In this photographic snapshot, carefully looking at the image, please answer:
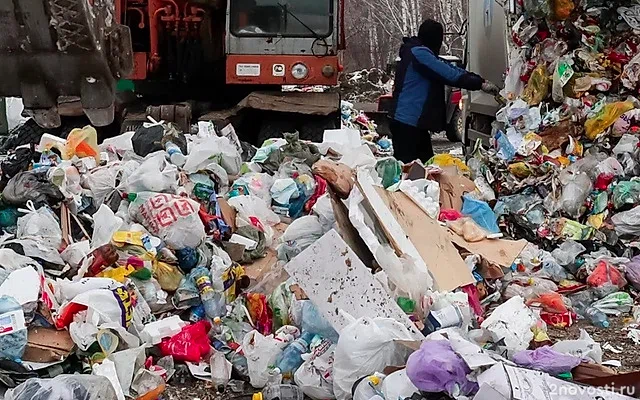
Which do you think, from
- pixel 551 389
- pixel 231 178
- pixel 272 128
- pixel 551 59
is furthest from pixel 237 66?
pixel 551 389

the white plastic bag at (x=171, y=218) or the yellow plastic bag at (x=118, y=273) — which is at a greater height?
the white plastic bag at (x=171, y=218)

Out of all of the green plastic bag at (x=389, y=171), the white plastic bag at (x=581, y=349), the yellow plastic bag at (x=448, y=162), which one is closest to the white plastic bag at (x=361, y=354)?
the white plastic bag at (x=581, y=349)

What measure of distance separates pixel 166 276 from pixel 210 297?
25 cm

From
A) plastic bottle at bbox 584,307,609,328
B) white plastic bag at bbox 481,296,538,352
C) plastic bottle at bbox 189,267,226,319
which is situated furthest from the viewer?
plastic bottle at bbox 584,307,609,328

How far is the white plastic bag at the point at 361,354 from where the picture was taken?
9.55ft

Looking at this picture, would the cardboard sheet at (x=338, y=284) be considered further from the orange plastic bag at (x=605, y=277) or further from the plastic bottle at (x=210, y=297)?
the orange plastic bag at (x=605, y=277)

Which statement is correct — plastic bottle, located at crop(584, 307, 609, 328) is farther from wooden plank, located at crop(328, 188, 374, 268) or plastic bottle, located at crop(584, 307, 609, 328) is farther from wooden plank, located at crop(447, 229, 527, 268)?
wooden plank, located at crop(328, 188, 374, 268)

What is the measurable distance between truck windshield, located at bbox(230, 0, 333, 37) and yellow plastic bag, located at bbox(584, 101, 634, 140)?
8.42 ft

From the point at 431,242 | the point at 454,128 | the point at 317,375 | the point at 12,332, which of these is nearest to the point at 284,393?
the point at 317,375

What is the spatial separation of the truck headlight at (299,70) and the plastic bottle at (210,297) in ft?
11.6

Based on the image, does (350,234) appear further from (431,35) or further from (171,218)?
(431,35)

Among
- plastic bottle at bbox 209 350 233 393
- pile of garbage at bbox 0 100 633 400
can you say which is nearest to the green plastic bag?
pile of garbage at bbox 0 100 633 400

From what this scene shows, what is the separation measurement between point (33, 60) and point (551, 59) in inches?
145

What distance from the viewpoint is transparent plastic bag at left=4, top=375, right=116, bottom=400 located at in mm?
2725
